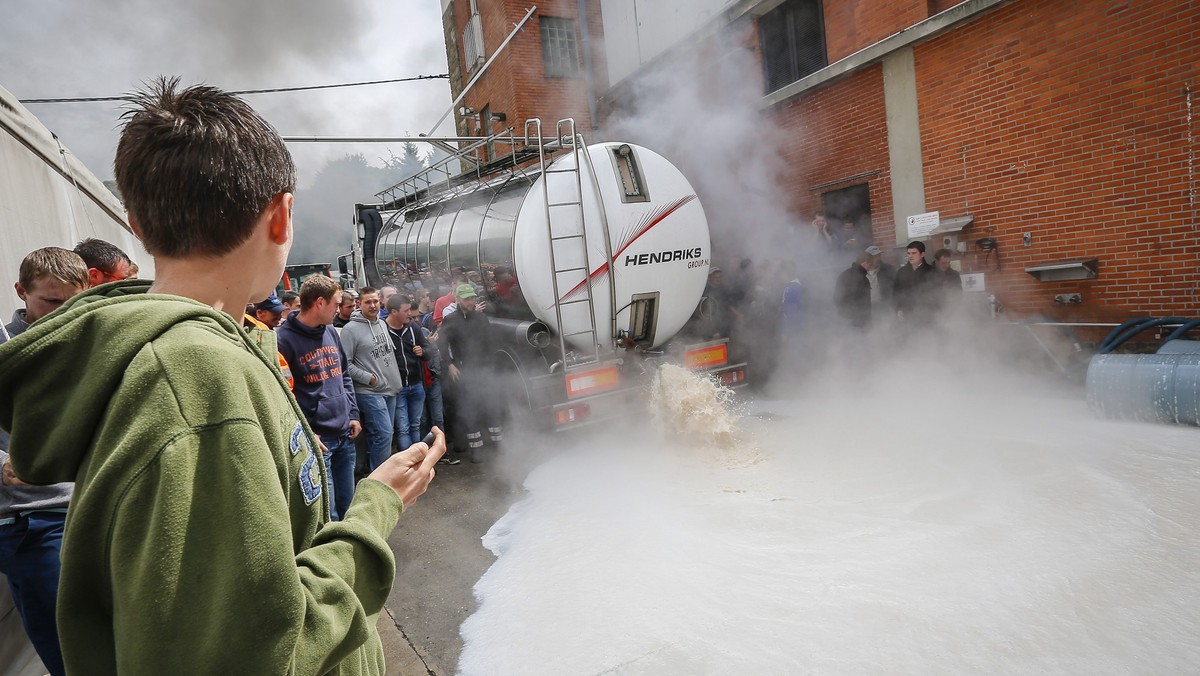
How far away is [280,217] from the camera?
1.14 meters

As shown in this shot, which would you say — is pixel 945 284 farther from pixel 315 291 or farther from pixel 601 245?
pixel 315 291

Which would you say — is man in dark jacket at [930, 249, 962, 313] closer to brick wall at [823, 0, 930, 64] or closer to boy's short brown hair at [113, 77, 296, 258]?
brick wall at [823, 0, 930, 64]

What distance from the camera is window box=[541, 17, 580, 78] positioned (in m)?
15.0

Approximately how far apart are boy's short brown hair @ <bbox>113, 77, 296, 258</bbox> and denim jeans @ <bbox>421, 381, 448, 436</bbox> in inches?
229

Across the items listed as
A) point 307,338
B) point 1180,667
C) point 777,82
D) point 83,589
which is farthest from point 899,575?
point 777,82

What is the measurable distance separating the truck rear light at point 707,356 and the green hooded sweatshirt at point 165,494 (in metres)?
5.33

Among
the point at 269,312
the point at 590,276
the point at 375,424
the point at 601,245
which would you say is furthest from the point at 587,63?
the point at 269,312

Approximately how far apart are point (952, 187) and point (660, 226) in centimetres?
454

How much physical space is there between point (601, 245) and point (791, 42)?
6.58 meters

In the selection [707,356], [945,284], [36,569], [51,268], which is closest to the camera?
[36,569]

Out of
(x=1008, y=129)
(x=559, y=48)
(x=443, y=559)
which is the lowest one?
(x=443, y=559)

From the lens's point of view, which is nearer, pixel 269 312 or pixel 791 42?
pixel 269 312

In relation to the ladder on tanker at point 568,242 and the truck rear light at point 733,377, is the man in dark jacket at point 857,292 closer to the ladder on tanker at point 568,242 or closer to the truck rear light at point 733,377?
the truck rear light at point 733,377

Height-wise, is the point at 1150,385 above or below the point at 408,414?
below
